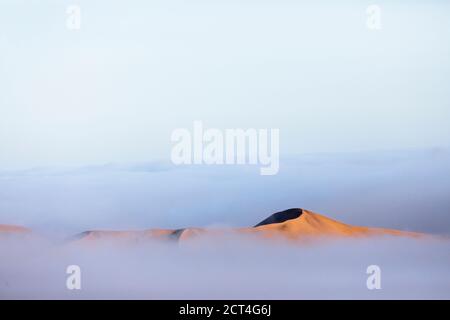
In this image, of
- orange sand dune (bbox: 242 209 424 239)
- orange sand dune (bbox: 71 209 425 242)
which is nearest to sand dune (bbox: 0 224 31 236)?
orange sand dune (bbox: 71 209 425 242)

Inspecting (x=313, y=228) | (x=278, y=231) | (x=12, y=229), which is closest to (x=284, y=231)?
(x=278, y=231)

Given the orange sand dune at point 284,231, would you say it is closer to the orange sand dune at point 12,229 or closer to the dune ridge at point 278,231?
the dune ridge at point 278,231

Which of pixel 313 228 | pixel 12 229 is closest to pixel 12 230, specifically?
pixel 12 229

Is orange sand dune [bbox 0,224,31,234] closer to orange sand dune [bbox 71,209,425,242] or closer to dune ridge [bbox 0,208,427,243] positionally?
dune ridge [bbox 0,208,427,243]

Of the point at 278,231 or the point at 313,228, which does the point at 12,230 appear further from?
the point at 313,228

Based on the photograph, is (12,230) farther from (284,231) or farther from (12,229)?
(284,231)

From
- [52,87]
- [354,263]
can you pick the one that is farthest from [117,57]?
[354,263]

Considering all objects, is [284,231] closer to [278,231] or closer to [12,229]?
[278,231]

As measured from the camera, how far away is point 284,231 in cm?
398

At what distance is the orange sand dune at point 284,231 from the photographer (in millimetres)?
3979

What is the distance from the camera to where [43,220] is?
3.97 meters

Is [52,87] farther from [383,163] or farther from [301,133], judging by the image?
[383,163]

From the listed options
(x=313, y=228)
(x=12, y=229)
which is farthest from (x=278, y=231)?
(x=12, y=229)
